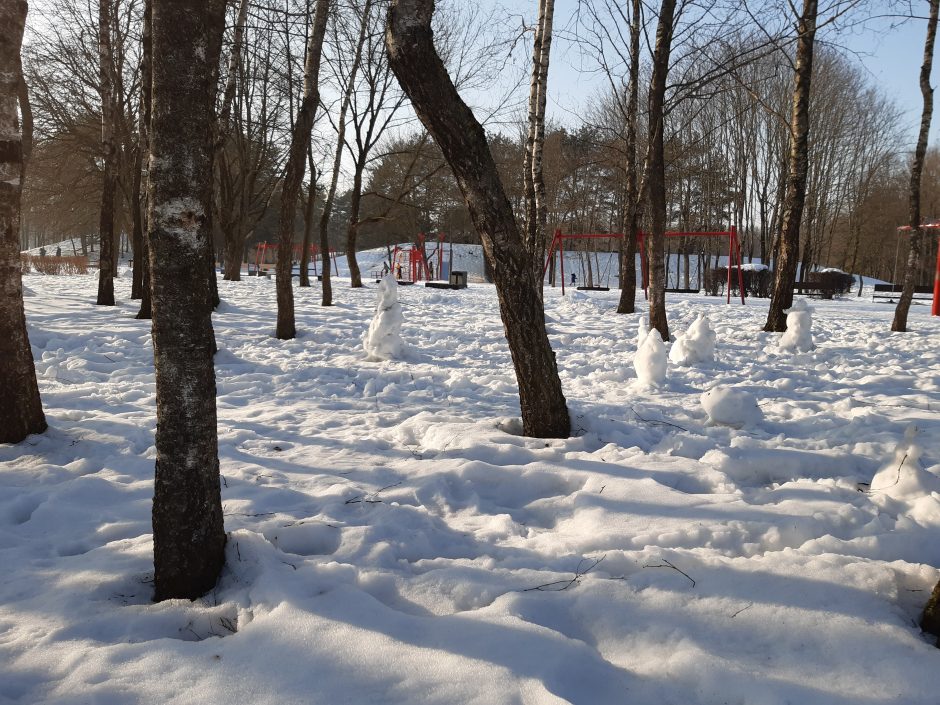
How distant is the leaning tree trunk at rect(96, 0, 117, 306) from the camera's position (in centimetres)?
971

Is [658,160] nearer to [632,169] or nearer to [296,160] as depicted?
[632,169]

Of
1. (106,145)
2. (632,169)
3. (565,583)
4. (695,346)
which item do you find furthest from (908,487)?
(106,145)

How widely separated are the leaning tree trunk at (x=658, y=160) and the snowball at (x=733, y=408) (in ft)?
14.5

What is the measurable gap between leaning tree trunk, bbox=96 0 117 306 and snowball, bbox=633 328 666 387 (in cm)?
1007

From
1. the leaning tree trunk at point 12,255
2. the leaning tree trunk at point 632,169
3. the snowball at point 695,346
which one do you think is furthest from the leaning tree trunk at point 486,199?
the leaning tree trunk at point 632,169

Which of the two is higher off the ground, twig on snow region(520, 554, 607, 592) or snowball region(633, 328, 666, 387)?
snowball region(633, 328, 666, 387)

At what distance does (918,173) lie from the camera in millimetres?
9469

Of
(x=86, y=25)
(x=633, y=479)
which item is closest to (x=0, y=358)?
(x=633, y=479)

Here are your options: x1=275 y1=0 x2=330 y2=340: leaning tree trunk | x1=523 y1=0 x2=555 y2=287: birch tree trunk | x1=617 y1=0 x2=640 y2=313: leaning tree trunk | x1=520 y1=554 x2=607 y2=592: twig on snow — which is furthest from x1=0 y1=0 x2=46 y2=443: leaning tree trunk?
x1=617 y1=0 x2=640 y2=313: leaning tree trunk

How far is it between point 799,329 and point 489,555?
23.0ft

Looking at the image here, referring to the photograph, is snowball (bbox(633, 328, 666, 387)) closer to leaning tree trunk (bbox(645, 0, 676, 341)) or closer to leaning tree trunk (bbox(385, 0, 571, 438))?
leaning tree trunk (bbox(385, 0, 571, 438))

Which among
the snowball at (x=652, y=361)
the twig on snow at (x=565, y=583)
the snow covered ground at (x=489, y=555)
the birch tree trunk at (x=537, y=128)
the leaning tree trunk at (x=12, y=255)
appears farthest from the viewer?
the birch tree trunk at (x=537, y=128)

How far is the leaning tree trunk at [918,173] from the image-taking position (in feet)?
29.3

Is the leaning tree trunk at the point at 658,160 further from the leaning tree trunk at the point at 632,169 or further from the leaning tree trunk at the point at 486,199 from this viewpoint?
the leaning tree trunk at the point at 486,199
